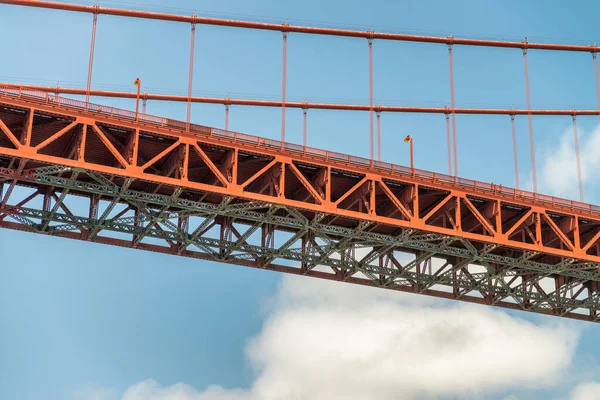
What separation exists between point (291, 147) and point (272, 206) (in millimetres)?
3068

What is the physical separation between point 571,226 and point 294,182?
51.8 ft

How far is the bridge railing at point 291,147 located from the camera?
49.2 meters

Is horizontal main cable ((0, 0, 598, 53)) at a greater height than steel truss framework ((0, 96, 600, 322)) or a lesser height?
greater

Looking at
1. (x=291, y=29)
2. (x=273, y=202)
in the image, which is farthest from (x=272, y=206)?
(x=291, y=29)

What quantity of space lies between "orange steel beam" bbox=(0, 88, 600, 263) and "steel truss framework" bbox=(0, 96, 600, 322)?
0.20ft

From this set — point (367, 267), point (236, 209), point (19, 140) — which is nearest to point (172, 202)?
point (236, 209)

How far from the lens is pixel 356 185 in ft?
181

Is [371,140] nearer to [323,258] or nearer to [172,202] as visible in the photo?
[323,258]

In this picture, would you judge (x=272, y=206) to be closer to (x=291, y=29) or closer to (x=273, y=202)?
(x=273, y=202)

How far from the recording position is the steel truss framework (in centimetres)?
4991

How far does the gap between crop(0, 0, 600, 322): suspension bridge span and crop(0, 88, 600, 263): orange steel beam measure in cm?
6

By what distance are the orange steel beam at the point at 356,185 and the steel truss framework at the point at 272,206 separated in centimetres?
6

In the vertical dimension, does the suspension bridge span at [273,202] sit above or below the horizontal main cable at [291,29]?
below

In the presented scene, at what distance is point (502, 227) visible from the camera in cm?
6334
